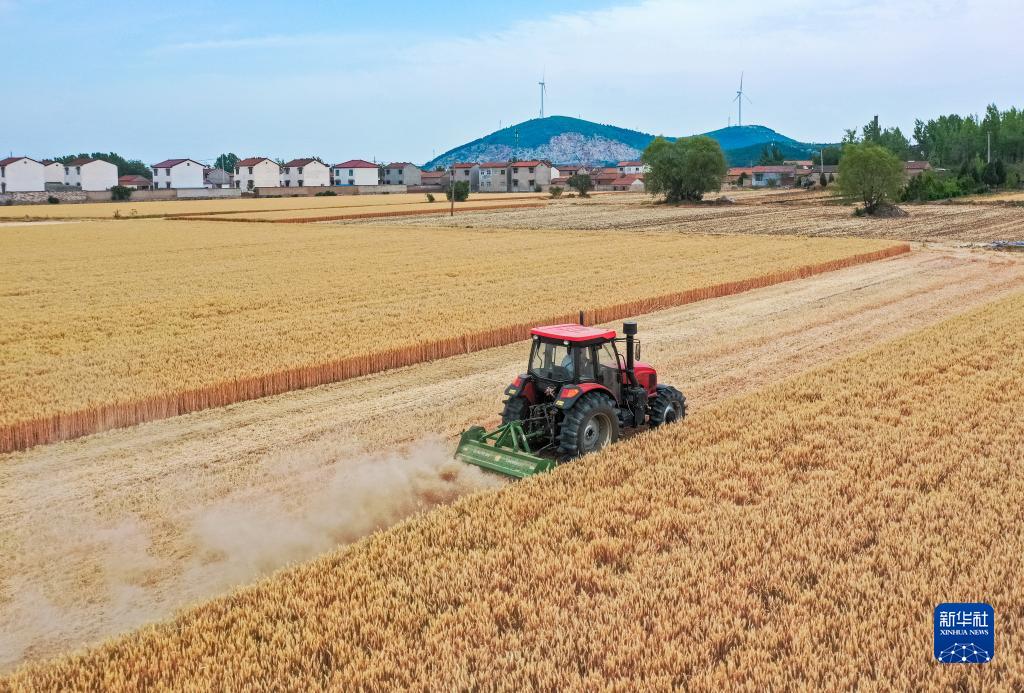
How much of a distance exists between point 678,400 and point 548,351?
98.0 inches

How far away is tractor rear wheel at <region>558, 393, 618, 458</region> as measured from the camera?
11.6 m

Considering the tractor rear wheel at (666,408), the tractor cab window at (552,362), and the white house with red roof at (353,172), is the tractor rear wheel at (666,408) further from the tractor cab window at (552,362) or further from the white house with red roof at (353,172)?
the white house with red roof at (353,172)

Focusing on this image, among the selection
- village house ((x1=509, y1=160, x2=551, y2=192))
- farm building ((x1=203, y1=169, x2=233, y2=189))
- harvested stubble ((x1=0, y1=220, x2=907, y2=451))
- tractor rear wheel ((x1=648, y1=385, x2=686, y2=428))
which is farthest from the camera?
farm building ((x1=203, y1=169, x2=233, y2=189))

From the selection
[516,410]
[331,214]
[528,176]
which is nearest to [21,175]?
[528,176]

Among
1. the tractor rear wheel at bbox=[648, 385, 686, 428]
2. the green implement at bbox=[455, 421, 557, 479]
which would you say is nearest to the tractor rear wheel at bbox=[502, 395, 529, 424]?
the green implement at bbox=[455, 421, 557, 479]

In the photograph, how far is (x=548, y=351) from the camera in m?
12.4

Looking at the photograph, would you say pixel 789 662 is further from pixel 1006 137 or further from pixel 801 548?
pixel 1006 137

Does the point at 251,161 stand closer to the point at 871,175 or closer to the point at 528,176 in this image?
the point at 528,176

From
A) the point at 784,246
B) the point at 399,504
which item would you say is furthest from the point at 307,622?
the point at 784,246

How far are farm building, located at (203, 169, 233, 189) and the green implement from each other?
174206 mm

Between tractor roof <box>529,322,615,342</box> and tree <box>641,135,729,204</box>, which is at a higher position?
tree <box>641,135,729,204</box>

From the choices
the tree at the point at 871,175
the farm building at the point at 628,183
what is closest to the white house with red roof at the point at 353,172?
the farm building at the point at 628,183

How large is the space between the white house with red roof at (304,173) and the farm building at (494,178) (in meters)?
30.4

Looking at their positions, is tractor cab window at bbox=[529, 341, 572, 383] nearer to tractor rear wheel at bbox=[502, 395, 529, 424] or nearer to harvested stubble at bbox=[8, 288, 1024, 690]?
→ tractor rear wheel at bbox=[502, 395, 529, 424]
